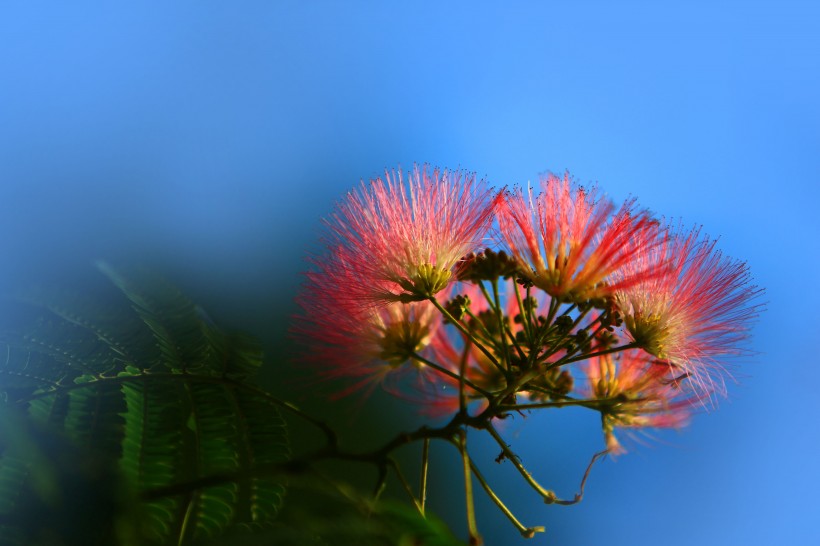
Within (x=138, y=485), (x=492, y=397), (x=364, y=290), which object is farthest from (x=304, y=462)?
(x=364, y=290)

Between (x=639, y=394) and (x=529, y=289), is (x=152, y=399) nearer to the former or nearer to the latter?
(x=529, y=289)

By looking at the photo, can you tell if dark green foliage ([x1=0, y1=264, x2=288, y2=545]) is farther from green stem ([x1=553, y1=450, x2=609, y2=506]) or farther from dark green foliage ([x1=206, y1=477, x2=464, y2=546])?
green stem ([x1=553, y1=450, x2=609, y2=506])

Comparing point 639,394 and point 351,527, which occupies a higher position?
point 639,394

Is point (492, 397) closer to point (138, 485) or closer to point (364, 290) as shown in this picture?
point (364, 290)

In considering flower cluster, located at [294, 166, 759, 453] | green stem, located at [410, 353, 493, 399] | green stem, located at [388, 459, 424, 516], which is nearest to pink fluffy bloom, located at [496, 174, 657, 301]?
flower cluster, located at [294, 166, 759, 453]

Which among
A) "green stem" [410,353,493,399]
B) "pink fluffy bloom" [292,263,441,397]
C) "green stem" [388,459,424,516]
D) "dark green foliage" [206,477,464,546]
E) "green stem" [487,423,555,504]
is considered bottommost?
"dark green foliage" [206,477,464,546]

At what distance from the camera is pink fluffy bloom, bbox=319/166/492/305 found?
6.30 feet

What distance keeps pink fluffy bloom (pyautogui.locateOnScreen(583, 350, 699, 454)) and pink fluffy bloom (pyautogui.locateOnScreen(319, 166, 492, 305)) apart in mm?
539

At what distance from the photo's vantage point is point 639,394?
2.13 meters

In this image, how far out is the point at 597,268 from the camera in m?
1.86

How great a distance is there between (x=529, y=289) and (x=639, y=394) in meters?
0.51

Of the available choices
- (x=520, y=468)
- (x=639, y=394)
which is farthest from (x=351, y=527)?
(x=639, y=394)

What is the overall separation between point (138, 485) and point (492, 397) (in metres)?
0.75

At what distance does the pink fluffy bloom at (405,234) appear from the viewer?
75.6 inches
